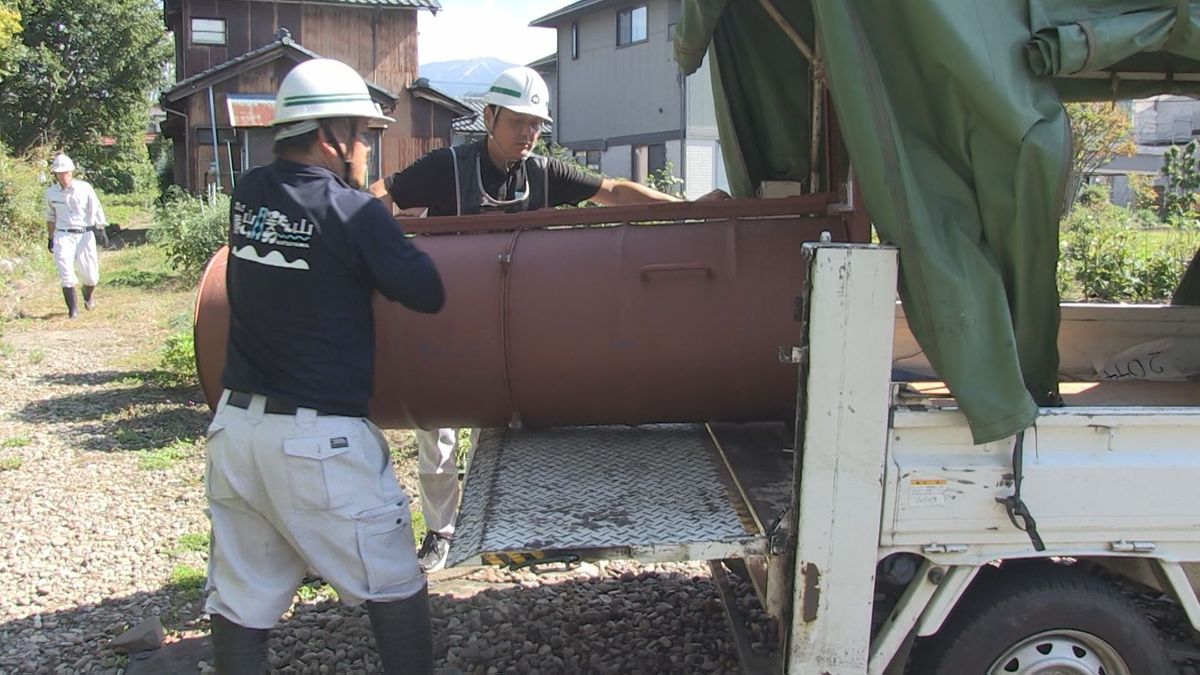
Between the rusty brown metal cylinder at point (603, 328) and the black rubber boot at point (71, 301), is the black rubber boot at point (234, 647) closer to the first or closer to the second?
the rusty brown metal cylinder at point (603, 328)

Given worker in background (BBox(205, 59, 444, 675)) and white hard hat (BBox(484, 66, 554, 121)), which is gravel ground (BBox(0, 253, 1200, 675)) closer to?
worker in background (BBox(205, 59, 444, 675))

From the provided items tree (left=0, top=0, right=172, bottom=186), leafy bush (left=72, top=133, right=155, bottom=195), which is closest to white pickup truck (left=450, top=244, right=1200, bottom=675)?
tree (left=0, top=0, right=172, bottom=186)

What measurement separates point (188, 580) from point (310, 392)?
7.60 feet

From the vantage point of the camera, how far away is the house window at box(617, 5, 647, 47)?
27.4m

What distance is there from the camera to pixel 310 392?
286 cm

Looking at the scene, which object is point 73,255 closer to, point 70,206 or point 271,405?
point 70,206

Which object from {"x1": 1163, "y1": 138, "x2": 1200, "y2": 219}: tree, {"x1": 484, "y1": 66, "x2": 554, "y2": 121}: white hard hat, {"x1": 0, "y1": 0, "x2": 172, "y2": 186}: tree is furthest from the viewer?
{"x1": 0, "y1": 0, "x2": 172, "y2": 186}: tree

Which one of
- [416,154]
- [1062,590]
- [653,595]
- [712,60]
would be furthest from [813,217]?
[416,154]

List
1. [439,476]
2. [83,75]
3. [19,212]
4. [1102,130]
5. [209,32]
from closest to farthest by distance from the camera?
[439,476], [19,212], [1102,130], [209,32], [83,75]

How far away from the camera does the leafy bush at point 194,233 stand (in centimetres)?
1430

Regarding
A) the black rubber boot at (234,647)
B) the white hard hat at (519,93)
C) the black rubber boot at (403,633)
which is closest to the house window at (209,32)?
the white hard hat at (519,93)

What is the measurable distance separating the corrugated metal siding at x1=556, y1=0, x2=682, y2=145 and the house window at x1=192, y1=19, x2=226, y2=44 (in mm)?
10306

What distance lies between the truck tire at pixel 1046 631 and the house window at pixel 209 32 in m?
31.7

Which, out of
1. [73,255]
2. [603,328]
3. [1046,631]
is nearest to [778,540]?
[1046,631]
